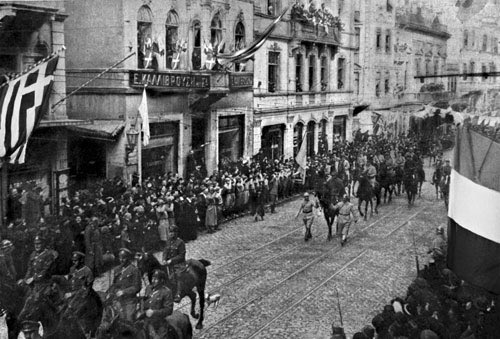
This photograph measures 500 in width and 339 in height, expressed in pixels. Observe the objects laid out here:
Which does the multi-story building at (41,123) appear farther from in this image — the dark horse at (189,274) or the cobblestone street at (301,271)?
the dark horse at (189,274)

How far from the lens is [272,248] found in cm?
1923

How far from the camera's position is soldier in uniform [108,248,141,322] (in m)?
10.2

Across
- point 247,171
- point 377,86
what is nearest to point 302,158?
point 247,171

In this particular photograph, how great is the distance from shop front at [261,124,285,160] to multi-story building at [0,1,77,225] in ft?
44.9

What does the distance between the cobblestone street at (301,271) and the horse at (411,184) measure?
0.89m

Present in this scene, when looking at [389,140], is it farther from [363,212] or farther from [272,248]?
[272,248]

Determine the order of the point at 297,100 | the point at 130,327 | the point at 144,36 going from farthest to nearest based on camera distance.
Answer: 1. the point at 297,100
2. the point at 144,36
3. the point at 130,327

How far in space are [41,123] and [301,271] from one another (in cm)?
815

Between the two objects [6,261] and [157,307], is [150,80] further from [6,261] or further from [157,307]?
[157,307]

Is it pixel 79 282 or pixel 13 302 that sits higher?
pixel 79 282

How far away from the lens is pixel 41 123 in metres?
19.5

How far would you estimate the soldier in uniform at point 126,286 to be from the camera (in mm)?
10195

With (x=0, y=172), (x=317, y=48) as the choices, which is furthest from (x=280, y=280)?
(x=317, y=48)

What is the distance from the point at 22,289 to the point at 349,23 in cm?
2991
